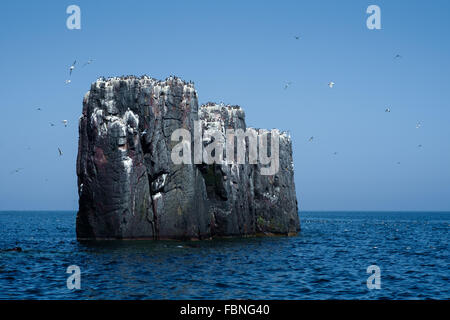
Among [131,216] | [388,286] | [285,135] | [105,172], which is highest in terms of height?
[285,135]

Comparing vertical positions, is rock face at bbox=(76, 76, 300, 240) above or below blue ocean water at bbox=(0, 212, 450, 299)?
above

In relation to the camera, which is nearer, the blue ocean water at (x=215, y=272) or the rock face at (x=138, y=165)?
the blue ocean water at (x=215, y=272)

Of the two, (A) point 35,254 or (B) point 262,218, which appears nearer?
(A) point 35,254

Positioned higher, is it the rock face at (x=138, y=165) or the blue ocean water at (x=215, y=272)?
the rock face at (x=138, y=165)

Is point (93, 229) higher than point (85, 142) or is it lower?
lower

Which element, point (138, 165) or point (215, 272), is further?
point (138, 165)

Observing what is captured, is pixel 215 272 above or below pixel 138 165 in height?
below

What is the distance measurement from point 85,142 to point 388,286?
33.6 metres

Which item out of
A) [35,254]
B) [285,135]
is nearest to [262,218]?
[285,135]

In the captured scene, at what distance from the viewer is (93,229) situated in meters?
50.5

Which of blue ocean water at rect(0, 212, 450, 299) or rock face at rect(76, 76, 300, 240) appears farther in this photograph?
rock face at rect(76, 76, 300, 240)
